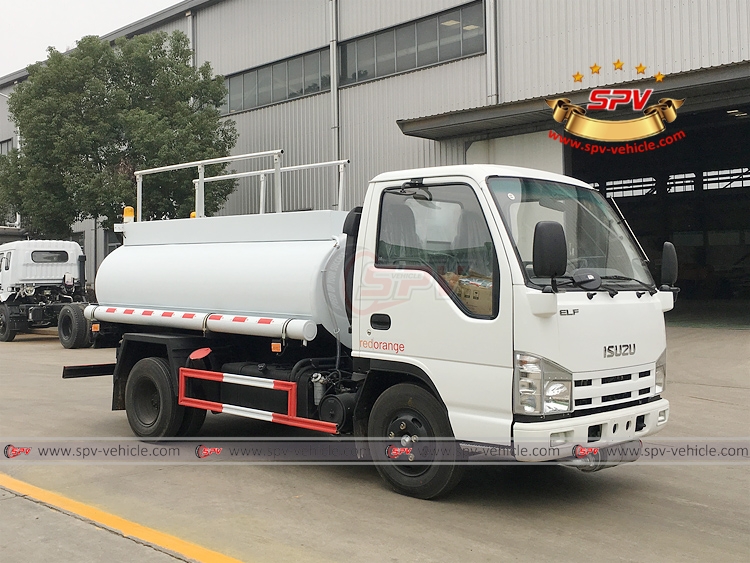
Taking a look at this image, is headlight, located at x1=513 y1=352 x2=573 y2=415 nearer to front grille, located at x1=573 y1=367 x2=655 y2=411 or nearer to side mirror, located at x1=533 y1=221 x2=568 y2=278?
front grille, located at x1=573 y1=367 x2=655 y2=411

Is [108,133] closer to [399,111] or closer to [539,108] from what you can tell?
[399,111]

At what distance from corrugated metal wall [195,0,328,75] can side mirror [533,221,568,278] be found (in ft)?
63.7

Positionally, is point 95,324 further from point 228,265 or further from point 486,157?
point 486,157

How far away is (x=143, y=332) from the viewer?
8188mm

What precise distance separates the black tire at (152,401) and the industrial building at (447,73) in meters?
10.6

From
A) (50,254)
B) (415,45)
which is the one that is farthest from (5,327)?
(415,45)

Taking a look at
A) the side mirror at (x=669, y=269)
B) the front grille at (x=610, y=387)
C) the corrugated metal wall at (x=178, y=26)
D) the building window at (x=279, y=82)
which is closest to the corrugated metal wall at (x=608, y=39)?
the building window at (x=279, y=82)

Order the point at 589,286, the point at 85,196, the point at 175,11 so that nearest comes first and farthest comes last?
the point at 589,286
the point at 85,196
the point at 175,11

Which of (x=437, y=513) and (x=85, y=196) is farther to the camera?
(x=85, y=196)

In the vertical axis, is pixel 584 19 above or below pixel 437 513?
above

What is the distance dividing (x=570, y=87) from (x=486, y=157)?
284 centimetres

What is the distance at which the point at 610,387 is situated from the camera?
210 inches

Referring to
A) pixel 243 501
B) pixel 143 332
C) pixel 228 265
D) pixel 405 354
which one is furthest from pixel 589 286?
pixel 143 332

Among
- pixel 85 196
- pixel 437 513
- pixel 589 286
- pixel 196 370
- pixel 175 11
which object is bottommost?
pixel 437 513
